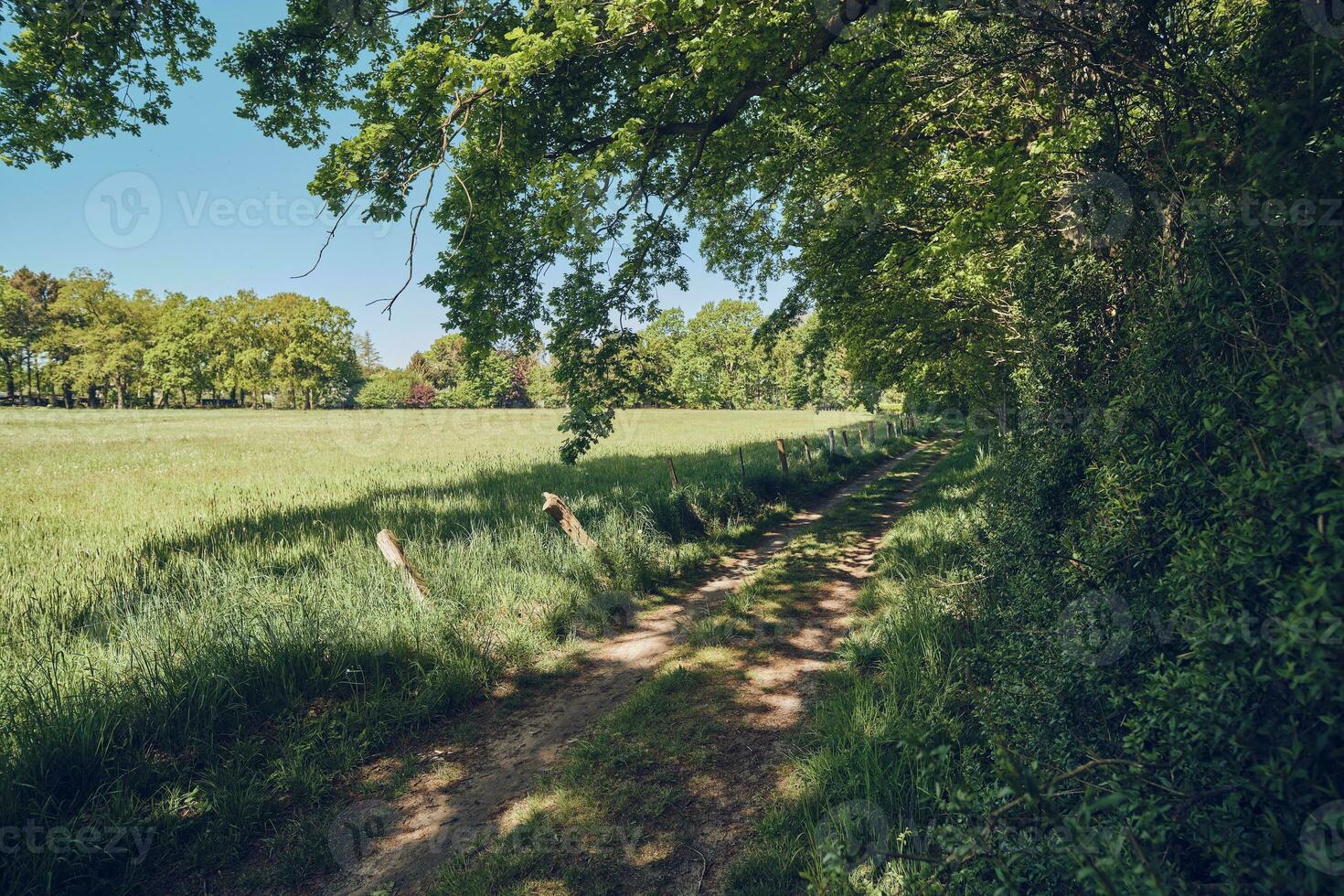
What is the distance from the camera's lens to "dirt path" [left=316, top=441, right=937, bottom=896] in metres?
3.53

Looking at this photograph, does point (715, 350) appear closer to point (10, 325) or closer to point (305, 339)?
point (305, 339)

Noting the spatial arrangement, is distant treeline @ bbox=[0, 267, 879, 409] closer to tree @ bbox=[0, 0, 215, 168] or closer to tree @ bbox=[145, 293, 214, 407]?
tree @ bbox=[145, 293, 214, 407]

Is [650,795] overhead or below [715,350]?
below

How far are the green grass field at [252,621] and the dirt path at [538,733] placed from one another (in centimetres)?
67

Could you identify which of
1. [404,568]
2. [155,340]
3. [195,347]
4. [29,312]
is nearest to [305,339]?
[195,347]

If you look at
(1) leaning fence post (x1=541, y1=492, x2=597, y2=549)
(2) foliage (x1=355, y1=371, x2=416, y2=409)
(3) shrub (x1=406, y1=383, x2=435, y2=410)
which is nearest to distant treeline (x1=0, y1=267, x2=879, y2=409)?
(3) shrub (x1=406, y1=383, x2=435, y2=410)

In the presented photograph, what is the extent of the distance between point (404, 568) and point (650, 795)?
4136 millimetres

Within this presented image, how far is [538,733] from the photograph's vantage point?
4902 millimetres

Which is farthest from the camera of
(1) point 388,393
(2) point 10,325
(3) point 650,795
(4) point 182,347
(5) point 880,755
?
(1) point 388,393

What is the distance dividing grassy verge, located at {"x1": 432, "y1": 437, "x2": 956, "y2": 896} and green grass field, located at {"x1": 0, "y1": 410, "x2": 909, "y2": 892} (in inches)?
64.8

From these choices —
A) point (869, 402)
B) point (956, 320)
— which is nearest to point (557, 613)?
point (956, 320)

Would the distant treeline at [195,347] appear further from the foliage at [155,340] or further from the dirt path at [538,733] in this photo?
the dirt path at [538,733]

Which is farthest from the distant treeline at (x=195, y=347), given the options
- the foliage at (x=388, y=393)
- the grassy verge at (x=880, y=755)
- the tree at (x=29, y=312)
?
the grassy verge at (x=880, y=755)

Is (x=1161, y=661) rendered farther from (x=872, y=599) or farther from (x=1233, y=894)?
(x=872, y=599)
